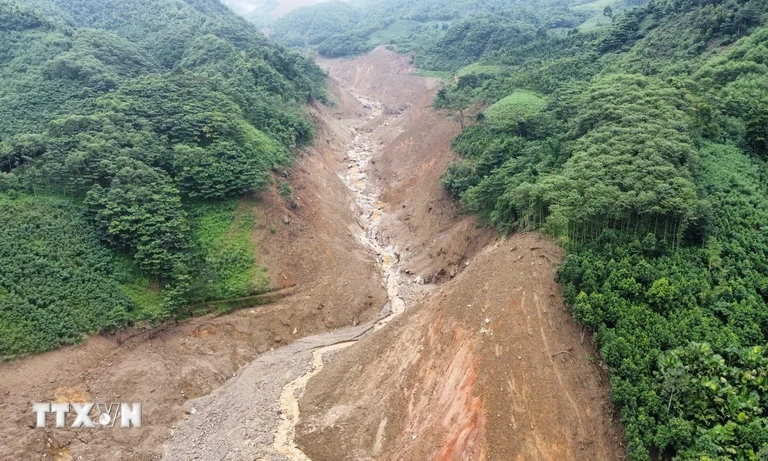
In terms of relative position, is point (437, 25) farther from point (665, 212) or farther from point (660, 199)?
point (665, 212)

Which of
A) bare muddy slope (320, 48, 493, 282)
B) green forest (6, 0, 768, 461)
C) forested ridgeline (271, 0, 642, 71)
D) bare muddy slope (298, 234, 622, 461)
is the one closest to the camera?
green forest (6, 0, 768, 461)

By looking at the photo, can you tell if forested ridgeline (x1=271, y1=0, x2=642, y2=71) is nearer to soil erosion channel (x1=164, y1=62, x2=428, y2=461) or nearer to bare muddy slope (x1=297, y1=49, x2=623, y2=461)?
soil erosion channel (x1=164, y1=62, x2=428, y2=461)

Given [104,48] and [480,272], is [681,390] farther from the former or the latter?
[104,48]

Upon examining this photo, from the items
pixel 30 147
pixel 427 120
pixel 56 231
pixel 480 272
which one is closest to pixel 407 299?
pixel 480 272

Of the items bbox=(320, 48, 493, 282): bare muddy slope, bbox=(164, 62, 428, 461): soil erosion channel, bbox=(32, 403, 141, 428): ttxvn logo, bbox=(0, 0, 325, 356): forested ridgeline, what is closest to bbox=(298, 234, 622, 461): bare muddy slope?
bbox=(164, 62, 428, 461): soil erosion channel

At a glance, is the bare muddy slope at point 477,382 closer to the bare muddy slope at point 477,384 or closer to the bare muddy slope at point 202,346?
the bare muddy slope at point 477,384

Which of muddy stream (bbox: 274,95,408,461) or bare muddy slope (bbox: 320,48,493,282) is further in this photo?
bare muddy slope (bbox: 320,48,493,282)

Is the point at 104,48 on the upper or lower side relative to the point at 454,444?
upper
